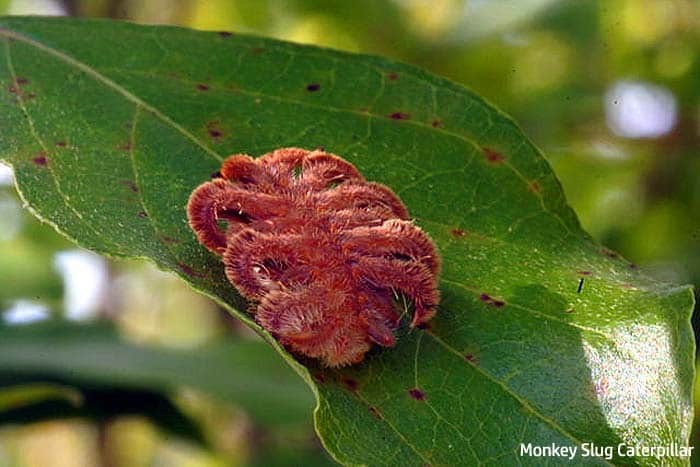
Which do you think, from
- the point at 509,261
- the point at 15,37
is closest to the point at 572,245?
the point at 509,261

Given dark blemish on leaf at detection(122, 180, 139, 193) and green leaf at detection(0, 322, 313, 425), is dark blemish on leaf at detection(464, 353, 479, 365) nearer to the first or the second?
dark blemish on leaf at detection(122, 180, 139, 193)

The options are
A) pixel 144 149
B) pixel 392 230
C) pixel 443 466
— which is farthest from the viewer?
pixel 144 149

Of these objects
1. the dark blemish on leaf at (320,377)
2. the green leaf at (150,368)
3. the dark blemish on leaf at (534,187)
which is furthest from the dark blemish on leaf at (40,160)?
the green leaf at (150,368)

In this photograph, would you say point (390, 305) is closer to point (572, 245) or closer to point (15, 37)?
point (572, 245)

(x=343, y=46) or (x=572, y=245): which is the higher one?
(x=343, y=46)

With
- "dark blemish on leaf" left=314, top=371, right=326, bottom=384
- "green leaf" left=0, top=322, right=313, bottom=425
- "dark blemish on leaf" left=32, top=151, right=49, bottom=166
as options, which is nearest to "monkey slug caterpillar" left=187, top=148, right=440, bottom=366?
"dark blemish on leaf" left=314, top=371, right=326, bottom=384

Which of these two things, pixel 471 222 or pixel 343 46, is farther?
pixel 343 46

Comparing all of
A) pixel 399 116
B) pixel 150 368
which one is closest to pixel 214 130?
pixel 399 116

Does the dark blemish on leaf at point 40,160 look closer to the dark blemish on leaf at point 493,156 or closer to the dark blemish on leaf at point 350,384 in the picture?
the dark blemish on leaf at point 350,384
